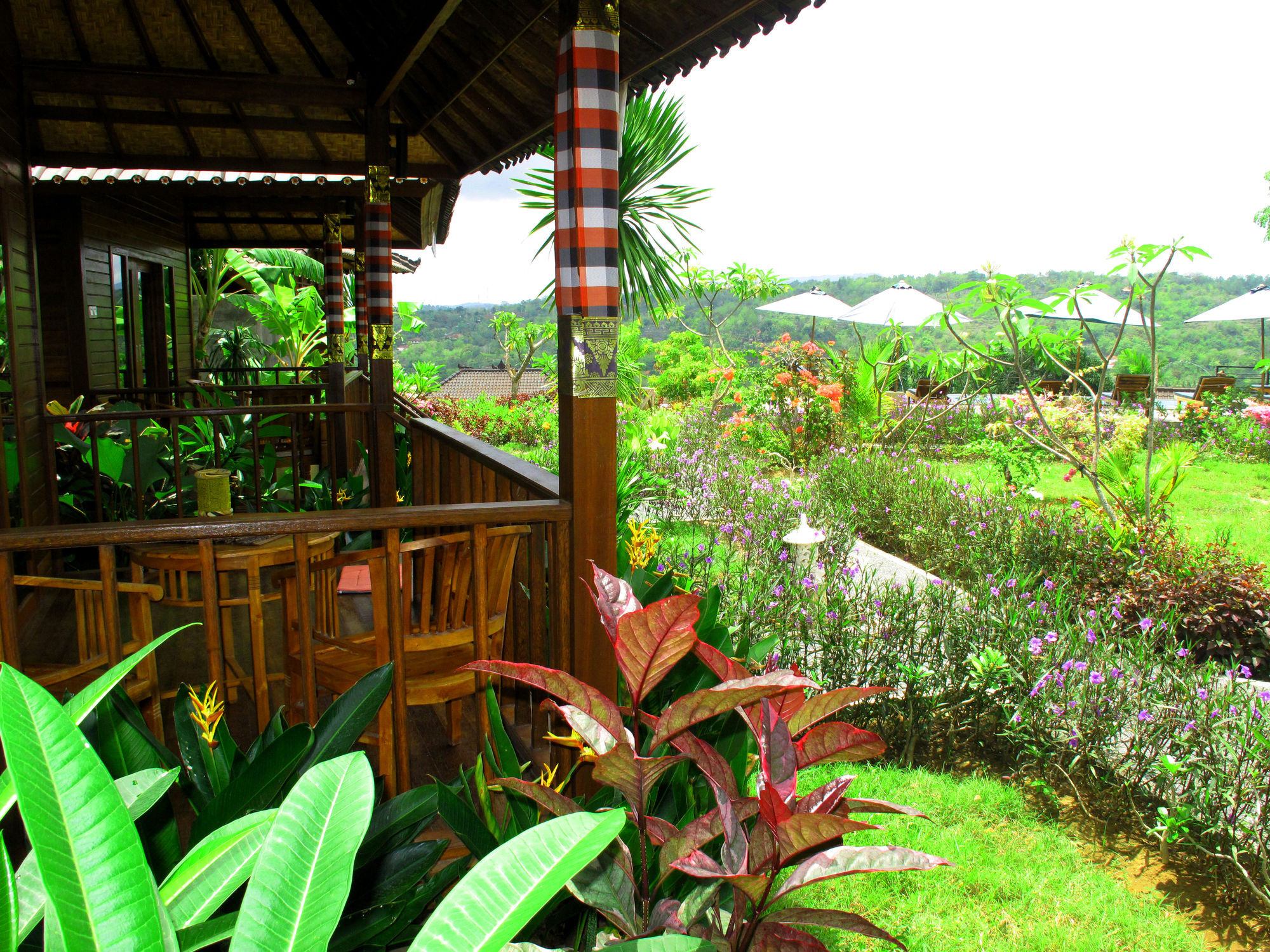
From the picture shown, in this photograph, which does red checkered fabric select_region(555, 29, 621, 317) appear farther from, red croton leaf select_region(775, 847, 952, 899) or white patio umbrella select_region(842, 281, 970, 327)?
white patio umbrella select_region(842, 281, 970, 327)

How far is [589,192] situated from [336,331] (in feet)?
23.8

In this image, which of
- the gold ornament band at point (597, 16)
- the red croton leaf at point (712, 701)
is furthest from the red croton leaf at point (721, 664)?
the gold ornament band at point (597, 16)

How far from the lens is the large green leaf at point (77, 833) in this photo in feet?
2.32

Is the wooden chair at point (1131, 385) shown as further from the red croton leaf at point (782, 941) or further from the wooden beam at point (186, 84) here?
the red croton leaf at point (782, 941)

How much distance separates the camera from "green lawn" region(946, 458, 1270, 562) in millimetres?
7117

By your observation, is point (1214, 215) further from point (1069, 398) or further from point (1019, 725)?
point (1019, 725)

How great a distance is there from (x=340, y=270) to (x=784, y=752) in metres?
9.30

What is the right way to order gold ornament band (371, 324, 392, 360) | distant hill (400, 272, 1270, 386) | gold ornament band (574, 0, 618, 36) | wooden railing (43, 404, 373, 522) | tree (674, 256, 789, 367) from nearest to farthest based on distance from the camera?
gold ornament band (574, 0, 618, 36), wooden railing (43, 404, 373, 522), gold ornament band (371, 324, 392, 360), tree (674, 256, 789, 367), distant hill (400, 272, 1270, 386)

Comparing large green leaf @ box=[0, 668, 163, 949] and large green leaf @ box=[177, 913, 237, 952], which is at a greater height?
large green leaf @ box=[0, 668, 163, 949]

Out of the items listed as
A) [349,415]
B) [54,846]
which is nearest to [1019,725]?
[54,846]

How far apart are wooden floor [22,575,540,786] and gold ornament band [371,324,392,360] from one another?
1.88 metres

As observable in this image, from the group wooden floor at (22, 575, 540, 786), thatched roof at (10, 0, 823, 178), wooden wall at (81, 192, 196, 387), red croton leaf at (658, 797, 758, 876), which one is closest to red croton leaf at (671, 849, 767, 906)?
red croton leaf at (658, 797, 758, 876)

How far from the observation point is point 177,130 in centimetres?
662

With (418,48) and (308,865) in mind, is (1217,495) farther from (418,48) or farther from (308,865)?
(308,865)
